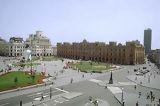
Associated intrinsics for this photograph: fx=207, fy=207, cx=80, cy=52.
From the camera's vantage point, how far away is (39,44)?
16112cm

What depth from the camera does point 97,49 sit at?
128750 mm

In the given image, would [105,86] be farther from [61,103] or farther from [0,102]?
[0,102]

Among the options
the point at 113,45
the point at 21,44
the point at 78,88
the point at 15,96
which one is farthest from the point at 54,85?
the point at 21,44

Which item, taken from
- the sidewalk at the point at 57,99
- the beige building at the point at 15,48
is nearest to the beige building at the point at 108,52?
the beige building at the point at 15,48

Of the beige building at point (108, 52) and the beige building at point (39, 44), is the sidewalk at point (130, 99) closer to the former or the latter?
the beige building at point (108, 52)

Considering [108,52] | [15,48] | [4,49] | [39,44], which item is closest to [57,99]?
[108,52]

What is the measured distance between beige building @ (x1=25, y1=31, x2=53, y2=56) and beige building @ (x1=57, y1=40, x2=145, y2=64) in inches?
882

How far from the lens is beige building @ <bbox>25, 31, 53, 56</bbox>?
157 meters

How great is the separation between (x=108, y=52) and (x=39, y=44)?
62.4 meters

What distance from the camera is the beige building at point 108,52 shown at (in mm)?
111938

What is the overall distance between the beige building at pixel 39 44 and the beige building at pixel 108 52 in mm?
22399

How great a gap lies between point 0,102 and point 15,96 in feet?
13.4

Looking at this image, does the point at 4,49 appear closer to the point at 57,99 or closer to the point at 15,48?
the point at 15,48

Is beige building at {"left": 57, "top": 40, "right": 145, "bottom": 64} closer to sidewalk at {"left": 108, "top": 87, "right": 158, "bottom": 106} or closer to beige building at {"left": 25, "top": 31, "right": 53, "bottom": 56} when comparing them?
beige building at {"left": 25, "top": 31, "right": 53, "bottom": 56}
